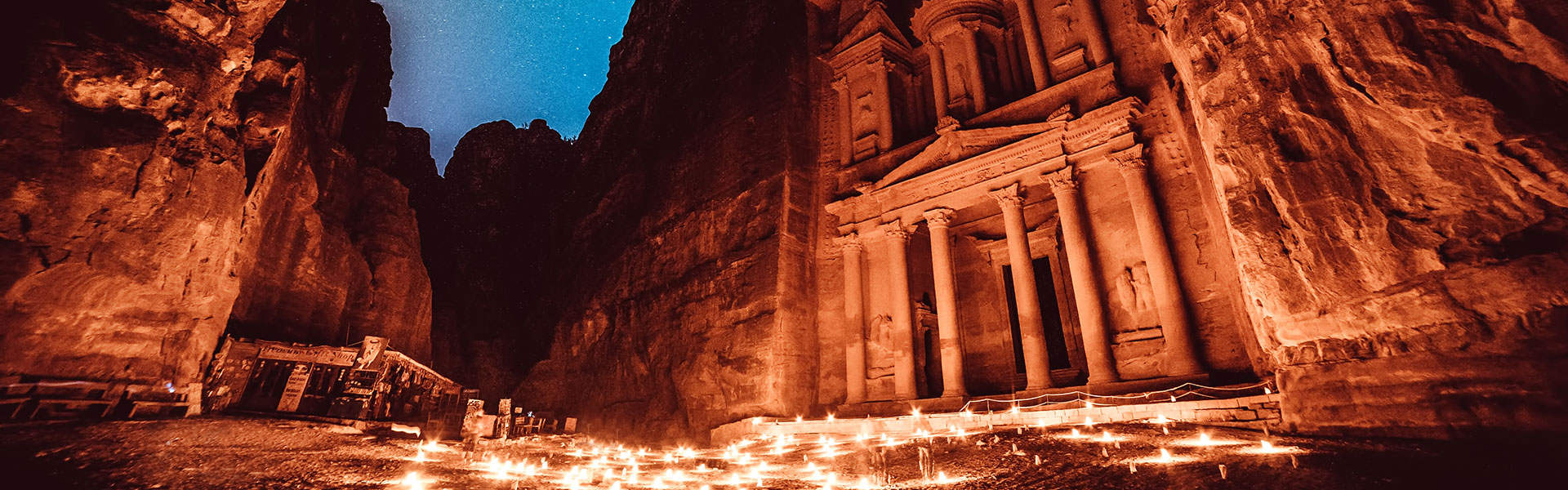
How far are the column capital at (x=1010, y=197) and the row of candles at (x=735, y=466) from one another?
647 cm

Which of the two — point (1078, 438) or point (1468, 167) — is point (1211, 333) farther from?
point (1468, 167)

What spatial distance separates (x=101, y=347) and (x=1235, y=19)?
47.8ft

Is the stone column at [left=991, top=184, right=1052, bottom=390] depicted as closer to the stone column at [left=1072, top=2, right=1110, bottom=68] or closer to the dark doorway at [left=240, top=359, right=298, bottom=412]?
the stone column at [left=1072, top=2, right=1110, bottom=68]

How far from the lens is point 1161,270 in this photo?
12.9m

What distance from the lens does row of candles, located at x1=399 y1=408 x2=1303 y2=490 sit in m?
6.72

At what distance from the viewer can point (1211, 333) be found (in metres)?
12.2

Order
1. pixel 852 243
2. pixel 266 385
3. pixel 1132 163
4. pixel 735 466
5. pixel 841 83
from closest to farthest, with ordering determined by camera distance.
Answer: pixel 735 466
pixel 266 385
pixel 1132 163
pixel 852 243
pixel 841 83

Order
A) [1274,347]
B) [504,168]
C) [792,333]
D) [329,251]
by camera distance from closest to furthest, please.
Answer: [1274,347] < [329,251] < [792,333] < [504,168]

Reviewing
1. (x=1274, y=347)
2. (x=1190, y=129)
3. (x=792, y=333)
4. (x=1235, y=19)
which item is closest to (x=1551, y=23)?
(x=1235, y=19)

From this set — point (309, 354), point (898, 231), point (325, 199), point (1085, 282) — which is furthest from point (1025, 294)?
point (325, 199)

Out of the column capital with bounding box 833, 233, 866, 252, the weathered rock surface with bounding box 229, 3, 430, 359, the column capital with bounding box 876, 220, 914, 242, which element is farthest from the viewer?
the column capital with bounding box 833, 233, 866, 252

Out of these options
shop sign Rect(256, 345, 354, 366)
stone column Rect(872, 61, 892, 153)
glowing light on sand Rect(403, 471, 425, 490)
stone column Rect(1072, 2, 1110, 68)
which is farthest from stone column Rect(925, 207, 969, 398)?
shop sign Rect(256, 345, 354, 366)

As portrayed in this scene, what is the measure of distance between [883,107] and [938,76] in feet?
6.85

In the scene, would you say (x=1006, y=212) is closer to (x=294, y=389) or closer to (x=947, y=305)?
(x=947, y=305)
